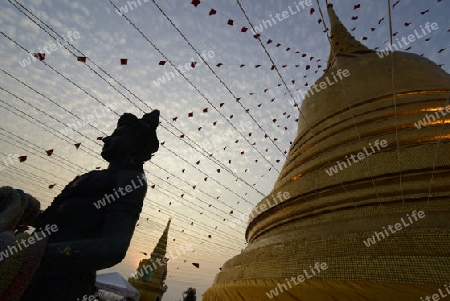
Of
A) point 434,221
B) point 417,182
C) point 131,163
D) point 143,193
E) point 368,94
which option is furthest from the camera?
point 368,94

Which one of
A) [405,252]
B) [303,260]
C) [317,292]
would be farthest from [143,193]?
[405,252]

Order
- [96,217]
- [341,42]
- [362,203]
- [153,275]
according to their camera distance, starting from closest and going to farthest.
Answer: [96,217] → [362,203] → [341,42] → [153,275]

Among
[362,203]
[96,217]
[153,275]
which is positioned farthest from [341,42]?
[153,275]

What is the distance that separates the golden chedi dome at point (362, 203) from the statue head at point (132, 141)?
2317 mm

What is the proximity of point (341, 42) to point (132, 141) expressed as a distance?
10.4 metres

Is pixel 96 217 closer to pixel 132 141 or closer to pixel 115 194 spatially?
pixel 115 194

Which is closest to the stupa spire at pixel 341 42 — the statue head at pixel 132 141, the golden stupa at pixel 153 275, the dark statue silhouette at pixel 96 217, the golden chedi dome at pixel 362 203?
the golden chedi dome at pixel 362 203

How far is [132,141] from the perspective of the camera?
2.58 meters

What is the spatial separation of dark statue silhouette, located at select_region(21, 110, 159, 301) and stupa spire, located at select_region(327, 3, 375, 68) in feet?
30.9

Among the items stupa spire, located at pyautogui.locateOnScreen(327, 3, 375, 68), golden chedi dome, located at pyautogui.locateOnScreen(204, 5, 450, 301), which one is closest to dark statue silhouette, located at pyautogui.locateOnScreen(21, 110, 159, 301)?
golden chedi dome, located at pyautogui.locateOnScreen(204, 5, 450, 301)

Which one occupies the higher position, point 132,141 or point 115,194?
point 132,141

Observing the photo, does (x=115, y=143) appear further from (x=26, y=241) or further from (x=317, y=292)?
(x=317, y=292)

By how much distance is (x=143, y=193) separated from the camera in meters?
2.27

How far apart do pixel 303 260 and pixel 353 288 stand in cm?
84
